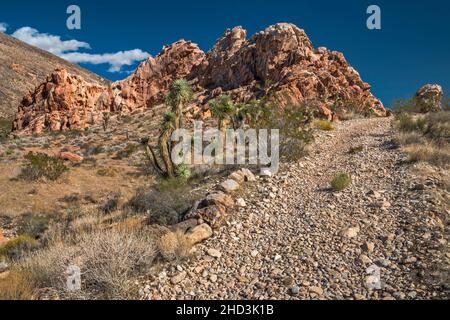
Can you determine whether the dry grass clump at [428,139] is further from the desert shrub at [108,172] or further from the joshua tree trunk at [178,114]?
the desert shrub at [108,172]

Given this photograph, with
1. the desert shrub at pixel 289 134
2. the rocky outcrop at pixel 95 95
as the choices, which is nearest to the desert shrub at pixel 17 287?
the desert shrub at pixel 289 134

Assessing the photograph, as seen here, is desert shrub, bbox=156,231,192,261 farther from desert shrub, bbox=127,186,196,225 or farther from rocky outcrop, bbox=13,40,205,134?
rocky outcrop, bbox=13,40,205,134

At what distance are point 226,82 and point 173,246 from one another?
46493 mm

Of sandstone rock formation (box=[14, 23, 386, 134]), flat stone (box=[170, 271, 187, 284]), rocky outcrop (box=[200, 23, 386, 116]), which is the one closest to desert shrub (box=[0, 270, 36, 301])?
flat stone (box=[170, 271, 187, 284])

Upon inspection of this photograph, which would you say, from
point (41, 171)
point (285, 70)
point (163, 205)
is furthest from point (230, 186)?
point (285, 70)

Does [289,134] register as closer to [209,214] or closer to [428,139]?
[428,139]

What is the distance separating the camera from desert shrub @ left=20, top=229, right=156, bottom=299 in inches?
183

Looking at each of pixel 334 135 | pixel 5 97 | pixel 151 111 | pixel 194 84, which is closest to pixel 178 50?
pixel 194 84

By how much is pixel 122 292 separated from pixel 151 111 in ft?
160

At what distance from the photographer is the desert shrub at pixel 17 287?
437 cm

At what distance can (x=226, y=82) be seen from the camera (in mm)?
50156

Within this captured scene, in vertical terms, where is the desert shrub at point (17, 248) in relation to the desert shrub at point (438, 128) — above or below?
below

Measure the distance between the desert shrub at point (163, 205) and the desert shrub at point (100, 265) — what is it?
1886mm

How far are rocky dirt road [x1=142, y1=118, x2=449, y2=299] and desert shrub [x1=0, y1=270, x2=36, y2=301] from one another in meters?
1.50
